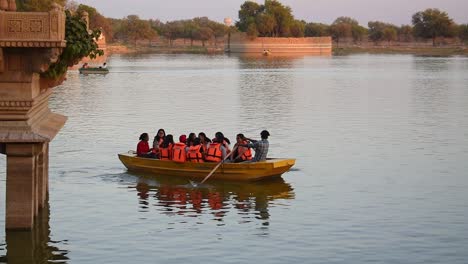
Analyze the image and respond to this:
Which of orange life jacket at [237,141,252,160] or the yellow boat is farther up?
orange life jacket at [237,141,252,160]

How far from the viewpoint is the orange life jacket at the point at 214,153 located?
26.1 metres

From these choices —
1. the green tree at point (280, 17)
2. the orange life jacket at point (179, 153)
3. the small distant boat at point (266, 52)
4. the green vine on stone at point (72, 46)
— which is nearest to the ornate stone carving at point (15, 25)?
the green vine on stone at point (72, 46)

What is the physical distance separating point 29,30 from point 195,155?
1020 cm

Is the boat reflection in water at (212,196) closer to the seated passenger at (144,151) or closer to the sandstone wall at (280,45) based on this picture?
the seated passenger at (144,151)

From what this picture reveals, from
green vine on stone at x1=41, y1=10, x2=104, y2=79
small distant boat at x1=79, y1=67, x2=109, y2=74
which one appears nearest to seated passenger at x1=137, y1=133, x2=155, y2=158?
green vine on stone at x1=41, y1=10, x2=104, y2=79

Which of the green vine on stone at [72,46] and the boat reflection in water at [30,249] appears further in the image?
the boat reflection in water at [30,249]

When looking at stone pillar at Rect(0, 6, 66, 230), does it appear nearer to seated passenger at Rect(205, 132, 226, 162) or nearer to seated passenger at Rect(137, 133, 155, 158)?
seated passenger at Rect(205, 132, 226, 162)

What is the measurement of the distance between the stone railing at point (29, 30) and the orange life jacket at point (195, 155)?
999 centimetres

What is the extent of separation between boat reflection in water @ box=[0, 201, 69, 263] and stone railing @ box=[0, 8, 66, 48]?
11.7ft

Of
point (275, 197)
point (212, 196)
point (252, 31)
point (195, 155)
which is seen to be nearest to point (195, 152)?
point (195, 155)

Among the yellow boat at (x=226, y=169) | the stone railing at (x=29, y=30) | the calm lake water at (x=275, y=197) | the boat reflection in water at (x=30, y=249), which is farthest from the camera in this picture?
the yellow boat at (x=226, y=169)

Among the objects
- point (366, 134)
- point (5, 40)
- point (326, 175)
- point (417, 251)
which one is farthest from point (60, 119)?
point (366, 134)

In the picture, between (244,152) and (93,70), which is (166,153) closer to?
(244,152)

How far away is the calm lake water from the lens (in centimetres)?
1906
